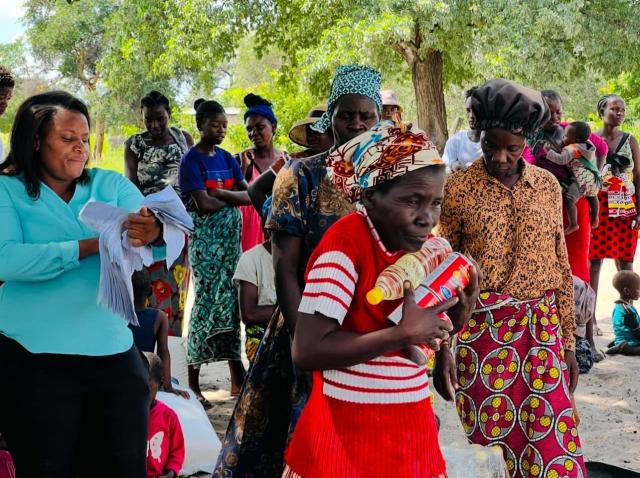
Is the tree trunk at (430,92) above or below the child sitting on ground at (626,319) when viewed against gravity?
above

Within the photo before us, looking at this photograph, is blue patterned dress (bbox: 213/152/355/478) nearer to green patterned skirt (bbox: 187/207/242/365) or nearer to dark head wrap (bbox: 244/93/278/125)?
green patterned skirt (bbox: 187/207/242/365)

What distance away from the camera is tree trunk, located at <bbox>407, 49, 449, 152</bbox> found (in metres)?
19.5

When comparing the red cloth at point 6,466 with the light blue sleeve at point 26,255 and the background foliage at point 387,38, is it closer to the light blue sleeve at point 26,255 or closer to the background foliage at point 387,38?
the light blue sleeve at point 26,255

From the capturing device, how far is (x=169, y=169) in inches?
284

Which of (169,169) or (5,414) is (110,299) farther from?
(169,169)

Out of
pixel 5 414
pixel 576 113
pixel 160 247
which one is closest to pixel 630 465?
pixel 160 247

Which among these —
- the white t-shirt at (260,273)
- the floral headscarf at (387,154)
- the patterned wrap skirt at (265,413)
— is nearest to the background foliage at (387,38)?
the white t-shirt at (260,273)

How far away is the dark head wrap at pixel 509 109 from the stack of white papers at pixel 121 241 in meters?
1.28

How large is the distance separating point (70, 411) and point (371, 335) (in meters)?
1.32

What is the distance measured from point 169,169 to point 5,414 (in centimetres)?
424

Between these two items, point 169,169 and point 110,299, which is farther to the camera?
point 169,169

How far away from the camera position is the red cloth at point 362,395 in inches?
94.7

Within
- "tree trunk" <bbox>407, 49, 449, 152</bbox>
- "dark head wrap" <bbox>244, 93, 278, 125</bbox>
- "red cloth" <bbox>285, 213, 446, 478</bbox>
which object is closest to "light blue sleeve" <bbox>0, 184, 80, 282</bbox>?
"red cloth" <bbox>285, 213, 446, 478</bbox>

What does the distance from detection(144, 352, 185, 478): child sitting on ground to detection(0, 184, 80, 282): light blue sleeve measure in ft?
5.24
